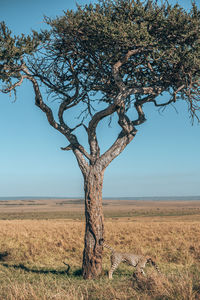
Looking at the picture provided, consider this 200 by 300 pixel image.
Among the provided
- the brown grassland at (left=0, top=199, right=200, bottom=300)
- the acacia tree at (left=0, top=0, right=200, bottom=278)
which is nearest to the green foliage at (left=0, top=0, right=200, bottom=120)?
the acacia tree at (left=0, top=0, right=200, bottom=278)

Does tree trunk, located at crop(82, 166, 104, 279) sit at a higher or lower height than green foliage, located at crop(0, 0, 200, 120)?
lower

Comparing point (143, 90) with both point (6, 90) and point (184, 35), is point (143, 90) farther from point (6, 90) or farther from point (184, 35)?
point (6, 90)

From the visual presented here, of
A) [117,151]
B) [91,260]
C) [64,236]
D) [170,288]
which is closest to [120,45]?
[117,151]

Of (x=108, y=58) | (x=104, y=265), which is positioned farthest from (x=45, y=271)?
(x=108, y=58)

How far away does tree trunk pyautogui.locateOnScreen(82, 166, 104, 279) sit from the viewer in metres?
12.6

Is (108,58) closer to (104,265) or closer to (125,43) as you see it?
(125,43)

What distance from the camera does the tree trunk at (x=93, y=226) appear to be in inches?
496

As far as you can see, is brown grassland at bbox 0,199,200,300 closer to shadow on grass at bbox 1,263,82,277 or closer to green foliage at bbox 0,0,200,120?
shadow on grass at bbox 1,263,82,277

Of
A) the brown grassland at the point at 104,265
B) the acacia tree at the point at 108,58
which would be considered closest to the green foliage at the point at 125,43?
the acacia tree at the point at 108,58

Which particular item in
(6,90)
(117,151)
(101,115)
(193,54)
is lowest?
(117,151)

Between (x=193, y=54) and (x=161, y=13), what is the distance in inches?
80.1

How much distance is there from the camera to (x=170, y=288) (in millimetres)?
7012

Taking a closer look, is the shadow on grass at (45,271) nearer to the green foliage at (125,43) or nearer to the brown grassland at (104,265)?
the brown grassland at (104,265)

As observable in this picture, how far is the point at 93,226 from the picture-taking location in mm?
12688
